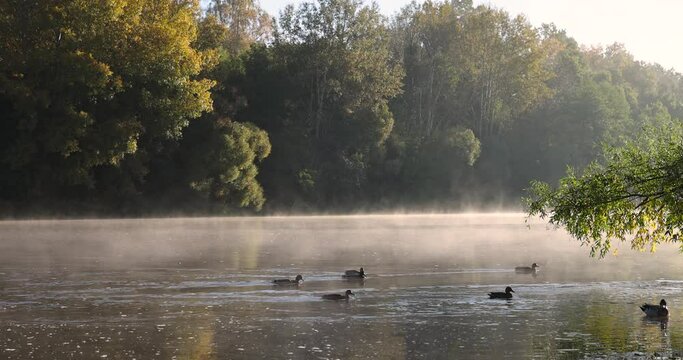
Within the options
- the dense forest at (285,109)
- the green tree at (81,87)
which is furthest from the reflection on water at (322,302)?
the green tree at (81,87)

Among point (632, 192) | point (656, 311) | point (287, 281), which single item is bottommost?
point (287, 281)

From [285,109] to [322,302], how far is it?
7485 centimetres

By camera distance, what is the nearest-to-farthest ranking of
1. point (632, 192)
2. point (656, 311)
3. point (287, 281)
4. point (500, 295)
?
1. point (656, 311)
2. point (632, 192)
3. point (500, 295)
4. point (287, 281)

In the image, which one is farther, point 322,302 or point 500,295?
point 500,295

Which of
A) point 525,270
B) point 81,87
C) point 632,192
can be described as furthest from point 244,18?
point 632,192

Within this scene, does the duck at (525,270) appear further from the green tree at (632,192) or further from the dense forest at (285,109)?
the green tree at (632,192)

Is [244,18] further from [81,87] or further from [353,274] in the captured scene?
[353,274]

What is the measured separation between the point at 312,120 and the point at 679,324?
81.7 meters

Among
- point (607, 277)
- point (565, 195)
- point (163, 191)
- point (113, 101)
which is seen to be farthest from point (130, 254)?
point (163, 191)

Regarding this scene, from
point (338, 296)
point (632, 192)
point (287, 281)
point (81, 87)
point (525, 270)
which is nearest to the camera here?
point (632, 192)

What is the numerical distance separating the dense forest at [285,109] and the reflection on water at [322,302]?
1052 cm

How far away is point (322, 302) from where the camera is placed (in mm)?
29156

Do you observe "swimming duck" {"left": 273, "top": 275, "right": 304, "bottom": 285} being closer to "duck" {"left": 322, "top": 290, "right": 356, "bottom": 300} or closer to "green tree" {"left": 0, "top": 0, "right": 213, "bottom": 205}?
"duck" {"left": 322, "top": 290, "right": 356, "bottom": 300}

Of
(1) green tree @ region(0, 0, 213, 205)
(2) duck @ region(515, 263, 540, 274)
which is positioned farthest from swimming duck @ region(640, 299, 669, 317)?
(1) green tree @ region(0, 0, 213, 205)
